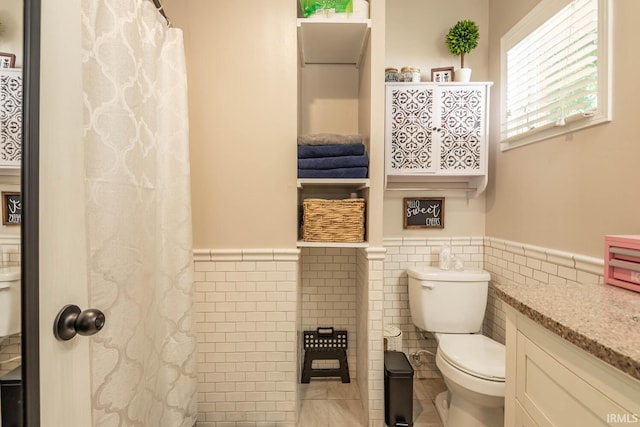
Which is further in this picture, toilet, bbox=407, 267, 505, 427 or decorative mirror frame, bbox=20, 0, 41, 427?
toilet, bbox=407, 267, 505, 427

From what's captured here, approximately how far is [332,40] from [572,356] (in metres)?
1.65

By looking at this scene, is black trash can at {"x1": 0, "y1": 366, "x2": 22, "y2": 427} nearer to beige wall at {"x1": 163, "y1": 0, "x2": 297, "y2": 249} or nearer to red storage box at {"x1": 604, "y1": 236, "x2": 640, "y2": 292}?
beige wall at {"x1": 163, "y1": 0, "x2": 297, "y2": 249}

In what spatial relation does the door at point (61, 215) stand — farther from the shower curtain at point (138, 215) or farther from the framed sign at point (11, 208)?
the shower curtain at point (138, 215)

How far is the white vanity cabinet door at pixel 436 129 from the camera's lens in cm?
172

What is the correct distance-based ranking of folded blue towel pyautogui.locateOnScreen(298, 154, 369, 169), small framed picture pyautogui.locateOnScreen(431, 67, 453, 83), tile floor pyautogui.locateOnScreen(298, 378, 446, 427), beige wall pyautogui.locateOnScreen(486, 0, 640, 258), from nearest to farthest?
1. beige wall pyautogui.locateOnScreen(486, 0, 640, 258)
2. folded blue towel pyautogui.locateOnScreen(298, 154, 369, 169)
3. tile floor pyautogui.locateOnScreen(298, 378, 446, 427)
4. small framed picture pyautogui.locateOnScreen(431, 67, 453, 83)

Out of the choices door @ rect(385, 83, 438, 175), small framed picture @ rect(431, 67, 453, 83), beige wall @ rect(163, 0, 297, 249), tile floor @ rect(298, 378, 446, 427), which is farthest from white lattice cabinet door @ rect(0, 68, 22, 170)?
small framed picture @ rect(431, 67, 453, 83)

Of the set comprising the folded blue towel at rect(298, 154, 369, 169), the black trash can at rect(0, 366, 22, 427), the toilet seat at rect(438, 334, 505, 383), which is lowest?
the toilet seat at rect(438, 334, 505, 383)

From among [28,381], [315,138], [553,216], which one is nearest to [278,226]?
[315,138]

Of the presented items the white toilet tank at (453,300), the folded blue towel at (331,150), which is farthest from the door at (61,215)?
the white toilet tank at (453,300)

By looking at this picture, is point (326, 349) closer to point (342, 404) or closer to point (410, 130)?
point (342, 404)

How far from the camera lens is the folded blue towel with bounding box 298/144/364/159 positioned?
1.42 metres

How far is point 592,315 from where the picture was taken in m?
0.66

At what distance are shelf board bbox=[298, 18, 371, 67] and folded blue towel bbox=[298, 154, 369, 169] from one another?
25.8 inches

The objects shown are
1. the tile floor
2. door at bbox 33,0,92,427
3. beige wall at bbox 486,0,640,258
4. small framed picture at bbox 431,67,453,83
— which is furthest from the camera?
small framed picture at bbox 431,67,453,83
